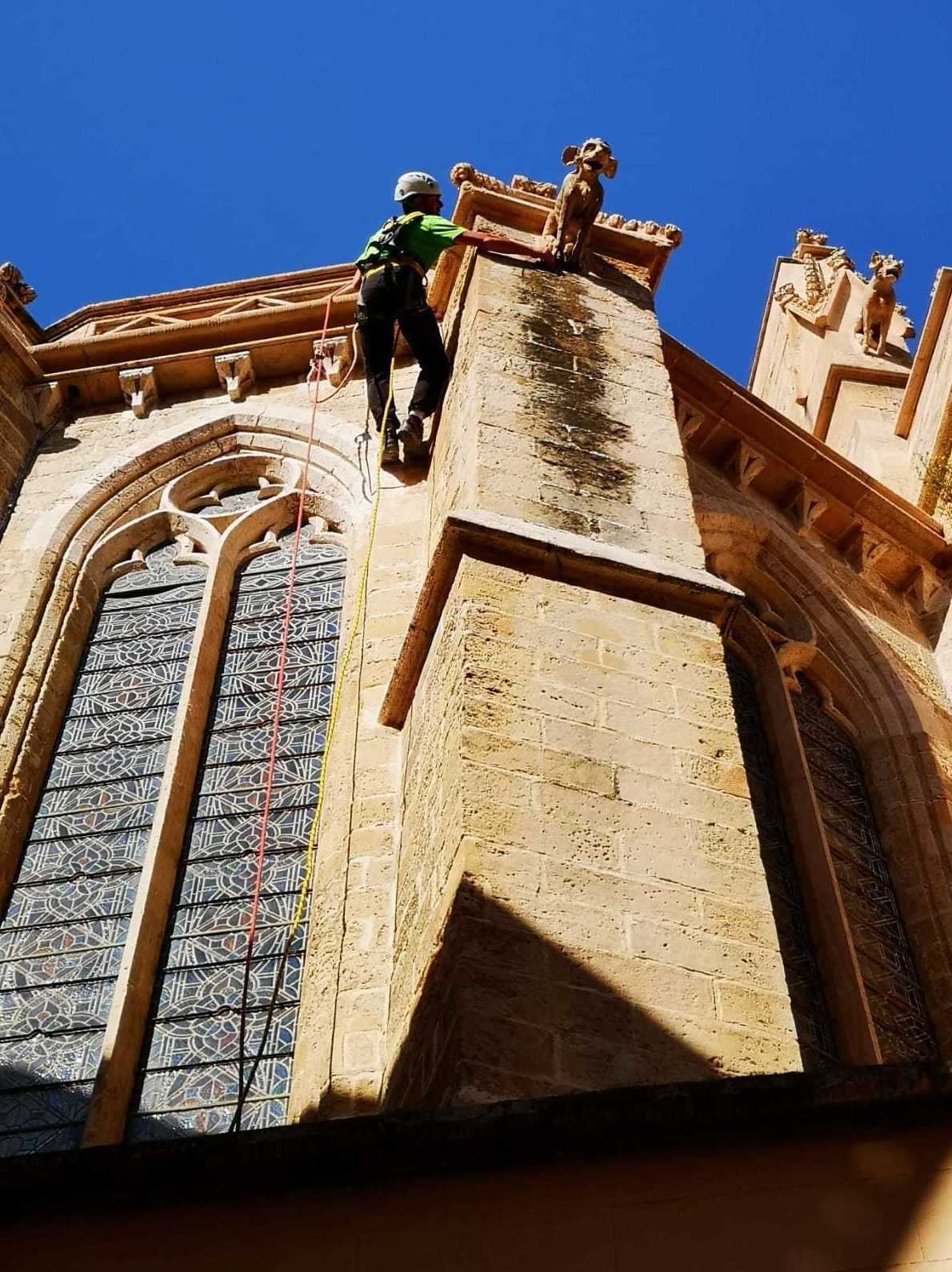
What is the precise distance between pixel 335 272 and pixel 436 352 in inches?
115

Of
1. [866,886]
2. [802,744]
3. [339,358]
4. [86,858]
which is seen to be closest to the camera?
[86,858]

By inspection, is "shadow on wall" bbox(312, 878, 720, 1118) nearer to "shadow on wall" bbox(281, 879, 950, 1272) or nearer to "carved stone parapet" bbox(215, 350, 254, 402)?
"shadow on wall" bbox(281, 879, 950, 1272)

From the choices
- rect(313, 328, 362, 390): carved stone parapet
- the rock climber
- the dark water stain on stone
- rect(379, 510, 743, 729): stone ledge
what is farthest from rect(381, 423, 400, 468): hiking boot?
rect(379, 510, 743, 729): stone ledge

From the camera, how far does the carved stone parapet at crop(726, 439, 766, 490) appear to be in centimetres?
1030

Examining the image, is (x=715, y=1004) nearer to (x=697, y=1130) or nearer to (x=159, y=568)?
(x=697, y=1130)

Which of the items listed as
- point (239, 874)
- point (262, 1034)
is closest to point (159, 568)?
point (239, 874)

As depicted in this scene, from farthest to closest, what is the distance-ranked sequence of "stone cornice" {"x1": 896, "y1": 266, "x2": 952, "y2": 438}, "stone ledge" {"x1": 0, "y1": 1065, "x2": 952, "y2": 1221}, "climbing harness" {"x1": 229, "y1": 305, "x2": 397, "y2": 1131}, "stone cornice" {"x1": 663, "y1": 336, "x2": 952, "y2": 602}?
"stone cornice" {"x1": 896, "y1": 266, "x2": 952, "y2": 438}, "stone cornice" {"x1": 663, "y1": 336, "x2": 952, "y2": 602}, "climbing harness" {"x1": 229, "y1": 305, "x2": 397, "y2": 1131}, "stone ledge" {"x1": 0, "y1": 1065, "x2": 952, "y2": 1221}

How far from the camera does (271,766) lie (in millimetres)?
7168

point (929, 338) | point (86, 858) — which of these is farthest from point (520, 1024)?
point (929, 338)

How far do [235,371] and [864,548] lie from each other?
12.0ft

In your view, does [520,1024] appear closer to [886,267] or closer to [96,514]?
[96,514]

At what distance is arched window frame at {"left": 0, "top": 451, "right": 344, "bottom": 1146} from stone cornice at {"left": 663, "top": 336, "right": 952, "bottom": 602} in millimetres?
2503

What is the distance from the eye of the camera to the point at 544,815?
4758 millimetres

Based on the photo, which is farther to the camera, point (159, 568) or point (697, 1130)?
point (159, 568)
